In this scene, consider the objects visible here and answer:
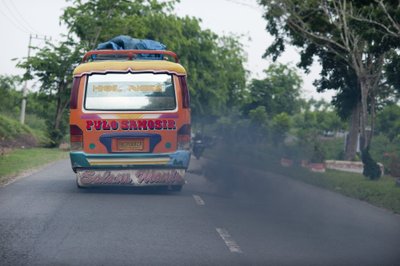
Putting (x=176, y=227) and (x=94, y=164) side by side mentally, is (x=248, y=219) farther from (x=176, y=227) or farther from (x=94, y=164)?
(x=94, y=164)

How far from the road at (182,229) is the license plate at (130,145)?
91 cm

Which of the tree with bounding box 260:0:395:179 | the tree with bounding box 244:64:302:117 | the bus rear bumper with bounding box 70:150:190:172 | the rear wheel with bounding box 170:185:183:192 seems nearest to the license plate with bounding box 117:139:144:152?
the bus rear bumper with bounding box 70:150:190:172

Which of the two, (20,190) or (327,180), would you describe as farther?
(327,180)

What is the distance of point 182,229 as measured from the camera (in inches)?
360

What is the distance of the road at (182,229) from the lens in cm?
742

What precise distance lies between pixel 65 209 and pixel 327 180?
12.4 m

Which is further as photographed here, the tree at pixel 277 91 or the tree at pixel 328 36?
the tree at pixel 277 91

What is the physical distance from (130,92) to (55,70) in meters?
23.5

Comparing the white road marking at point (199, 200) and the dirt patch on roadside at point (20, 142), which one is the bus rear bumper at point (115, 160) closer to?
the white road marking at point (199, 200)

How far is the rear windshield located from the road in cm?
173

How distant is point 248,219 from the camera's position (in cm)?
1062

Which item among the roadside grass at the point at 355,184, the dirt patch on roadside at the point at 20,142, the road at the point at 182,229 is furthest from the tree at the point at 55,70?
the road at the point at 182,229

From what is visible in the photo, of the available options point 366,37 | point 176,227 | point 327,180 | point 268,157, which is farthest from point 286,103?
point 176,227

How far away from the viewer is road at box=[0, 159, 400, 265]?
24.3ft
